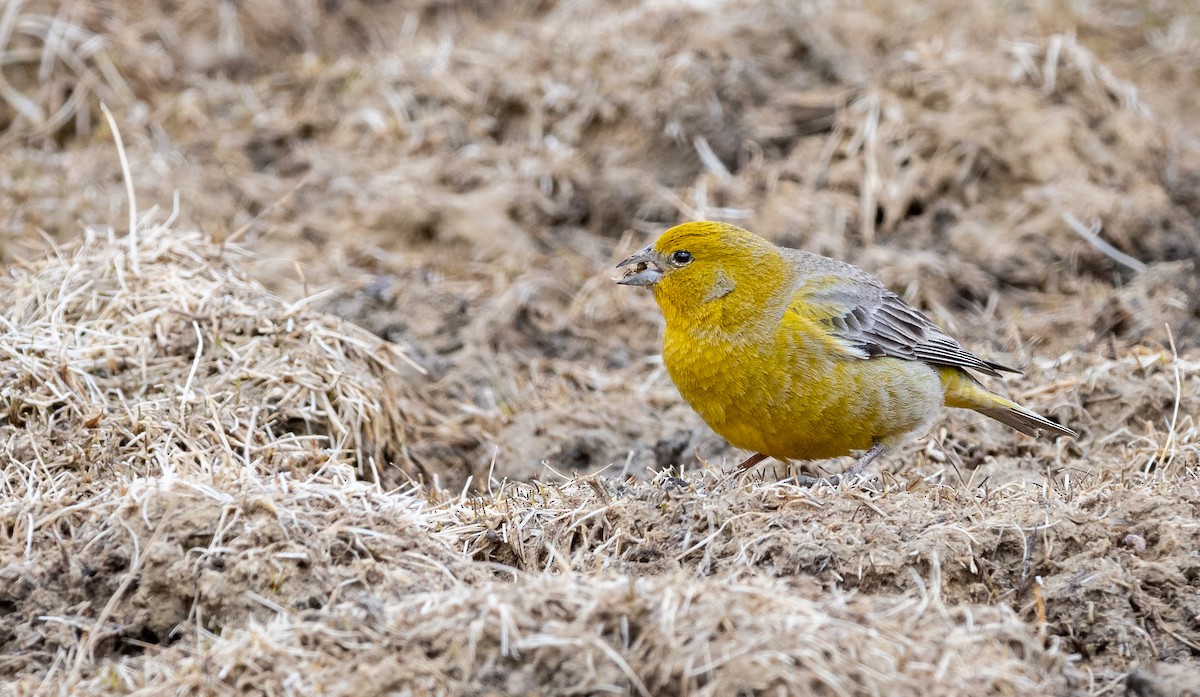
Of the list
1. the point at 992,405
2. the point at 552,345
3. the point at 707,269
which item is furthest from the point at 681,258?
the point at 552,345

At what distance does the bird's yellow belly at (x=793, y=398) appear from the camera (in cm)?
582

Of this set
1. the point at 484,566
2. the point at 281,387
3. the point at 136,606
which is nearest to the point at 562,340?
the point at 281,387

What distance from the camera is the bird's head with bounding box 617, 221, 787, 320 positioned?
20.4ft

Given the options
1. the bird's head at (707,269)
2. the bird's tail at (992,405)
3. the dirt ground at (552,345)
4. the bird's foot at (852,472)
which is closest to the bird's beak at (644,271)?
the bird's head at (707,269)

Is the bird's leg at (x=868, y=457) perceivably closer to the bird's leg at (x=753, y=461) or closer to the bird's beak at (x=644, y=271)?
the bird's leg at (x=753, y=461)

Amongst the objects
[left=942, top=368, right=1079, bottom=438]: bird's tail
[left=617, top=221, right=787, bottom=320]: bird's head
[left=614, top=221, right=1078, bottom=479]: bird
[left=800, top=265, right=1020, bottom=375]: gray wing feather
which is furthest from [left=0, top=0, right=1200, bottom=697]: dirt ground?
[left=617, top=221, right=787, bottom=320]: bird's head

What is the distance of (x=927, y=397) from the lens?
6234 mm

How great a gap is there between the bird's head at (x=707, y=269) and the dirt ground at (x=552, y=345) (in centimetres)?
80

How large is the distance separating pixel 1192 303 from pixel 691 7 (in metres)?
4.62

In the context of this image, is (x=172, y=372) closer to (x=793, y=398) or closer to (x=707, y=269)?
(x=707, y=269)

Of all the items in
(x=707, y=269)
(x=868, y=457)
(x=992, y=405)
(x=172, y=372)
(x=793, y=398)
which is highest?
(x=707, y=269)

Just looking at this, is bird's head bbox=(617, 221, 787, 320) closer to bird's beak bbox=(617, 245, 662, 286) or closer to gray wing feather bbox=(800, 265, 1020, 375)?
bird's beak bbox=(617, 245, 662, 286)

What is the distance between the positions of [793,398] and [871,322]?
0.78 m

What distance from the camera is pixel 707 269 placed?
20.7 ft
